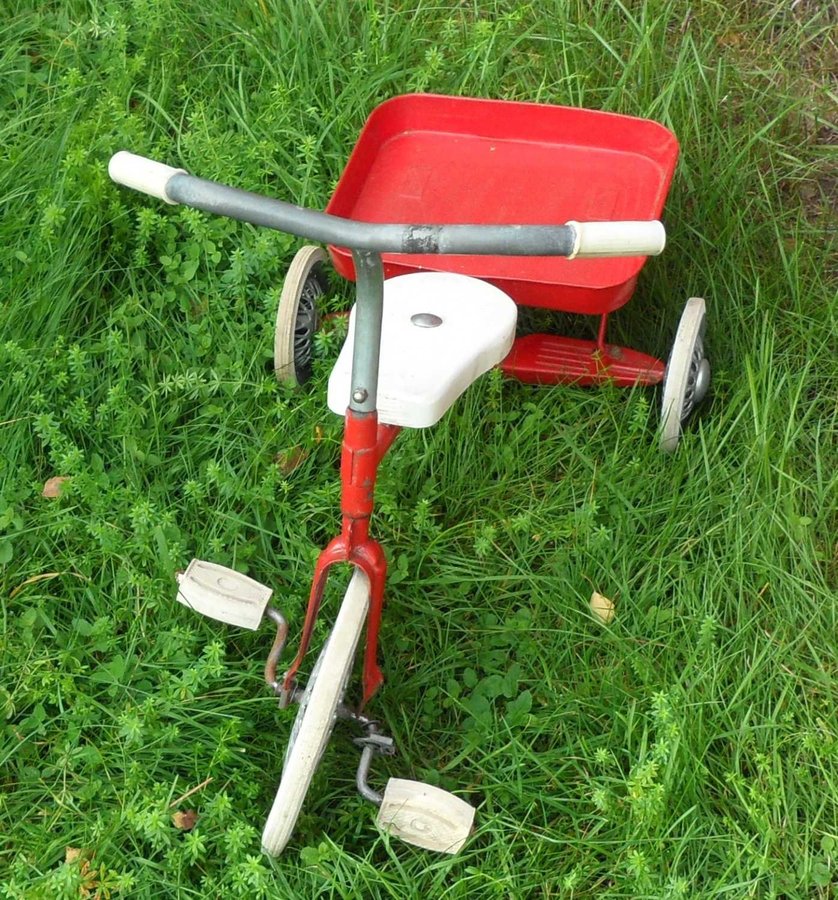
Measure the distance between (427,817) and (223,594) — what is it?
0.56m

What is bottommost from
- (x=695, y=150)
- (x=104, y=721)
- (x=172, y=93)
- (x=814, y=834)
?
(x=814, y=834)

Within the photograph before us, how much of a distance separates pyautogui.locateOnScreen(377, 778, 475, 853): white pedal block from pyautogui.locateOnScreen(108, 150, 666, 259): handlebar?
1.00 m

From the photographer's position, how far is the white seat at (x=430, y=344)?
5.91ft

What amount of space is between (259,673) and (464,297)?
0.82m

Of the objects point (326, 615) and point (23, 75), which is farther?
point (23, 75)

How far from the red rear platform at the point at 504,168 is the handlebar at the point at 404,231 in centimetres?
108

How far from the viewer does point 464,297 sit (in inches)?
80.3

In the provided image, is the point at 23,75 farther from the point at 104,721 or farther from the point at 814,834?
the point at 814,834

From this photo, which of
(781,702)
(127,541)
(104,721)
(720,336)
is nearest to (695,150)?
(720,336)

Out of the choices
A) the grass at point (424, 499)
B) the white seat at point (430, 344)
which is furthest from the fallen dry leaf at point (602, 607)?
the white seat at point (430, 344)

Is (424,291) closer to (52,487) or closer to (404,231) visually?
(404,231)

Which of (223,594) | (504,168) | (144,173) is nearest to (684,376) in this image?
(504,168)

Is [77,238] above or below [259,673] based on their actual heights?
above

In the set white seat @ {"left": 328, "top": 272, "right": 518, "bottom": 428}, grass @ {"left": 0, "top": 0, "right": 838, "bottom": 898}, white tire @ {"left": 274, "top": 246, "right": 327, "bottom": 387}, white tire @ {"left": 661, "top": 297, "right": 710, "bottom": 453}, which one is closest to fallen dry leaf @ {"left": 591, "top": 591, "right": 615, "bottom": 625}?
grass @ {"left": 0, "top": 0, "right": 838, "bottom": 898}
